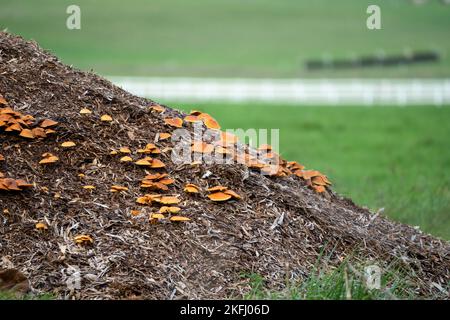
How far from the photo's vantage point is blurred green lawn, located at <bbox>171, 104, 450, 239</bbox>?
32.2 feet

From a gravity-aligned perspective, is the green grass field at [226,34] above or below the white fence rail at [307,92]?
above

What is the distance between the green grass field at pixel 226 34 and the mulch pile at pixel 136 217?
2024 centimetres

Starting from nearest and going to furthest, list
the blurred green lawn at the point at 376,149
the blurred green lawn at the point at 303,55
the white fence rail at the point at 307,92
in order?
the blurred green lawn at the point at 376,149 < the blurred green lawn at the point at 303,55 < the white fence rail at the point at 307,92

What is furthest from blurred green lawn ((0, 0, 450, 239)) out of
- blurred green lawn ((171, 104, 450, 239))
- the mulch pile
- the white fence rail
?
the mulch pile

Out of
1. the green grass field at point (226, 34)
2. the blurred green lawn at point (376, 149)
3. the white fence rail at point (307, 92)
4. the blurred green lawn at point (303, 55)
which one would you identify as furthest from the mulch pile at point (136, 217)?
the green grass field at point (226, 34)

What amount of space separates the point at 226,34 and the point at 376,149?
26457 millimetres

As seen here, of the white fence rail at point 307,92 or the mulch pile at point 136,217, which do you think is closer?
the mulch pile at point 136,217

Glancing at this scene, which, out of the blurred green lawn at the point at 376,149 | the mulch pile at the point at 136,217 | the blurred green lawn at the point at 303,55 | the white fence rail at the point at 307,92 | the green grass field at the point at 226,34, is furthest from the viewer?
the green grass field at the point at 226,34

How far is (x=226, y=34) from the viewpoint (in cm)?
4259

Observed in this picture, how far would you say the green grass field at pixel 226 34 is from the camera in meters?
31.2

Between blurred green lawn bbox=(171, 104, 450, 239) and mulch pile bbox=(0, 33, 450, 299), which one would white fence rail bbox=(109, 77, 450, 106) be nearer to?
blurred green lawn bbox=(171, 104, 450, 239)

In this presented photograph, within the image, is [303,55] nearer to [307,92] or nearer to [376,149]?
[307,92]

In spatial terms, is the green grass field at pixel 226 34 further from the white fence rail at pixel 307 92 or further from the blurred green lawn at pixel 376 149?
the blurred green lawn at pixel 376 149

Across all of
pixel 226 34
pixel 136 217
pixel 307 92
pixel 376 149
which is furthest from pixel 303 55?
pixel 136 217
